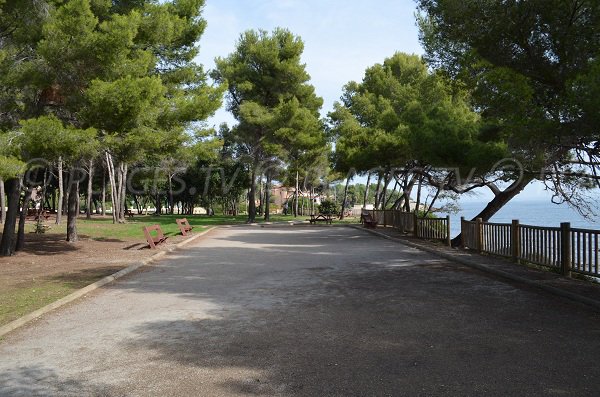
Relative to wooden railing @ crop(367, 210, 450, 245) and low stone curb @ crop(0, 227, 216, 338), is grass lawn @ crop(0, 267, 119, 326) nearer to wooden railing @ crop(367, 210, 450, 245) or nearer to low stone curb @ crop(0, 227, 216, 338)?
low stone curb @ crop(0, 227, 216, 338)

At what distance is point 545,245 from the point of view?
408 inches

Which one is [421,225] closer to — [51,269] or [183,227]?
[183,227]

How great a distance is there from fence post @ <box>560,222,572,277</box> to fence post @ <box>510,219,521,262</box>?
6.27 ft

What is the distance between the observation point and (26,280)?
31.8 feet

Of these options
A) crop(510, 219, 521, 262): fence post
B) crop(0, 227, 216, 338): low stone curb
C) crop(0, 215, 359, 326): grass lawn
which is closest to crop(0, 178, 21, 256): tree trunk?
crop(0, 215, 359, 326): grass lawn

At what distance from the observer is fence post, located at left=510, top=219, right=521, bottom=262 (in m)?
11.5

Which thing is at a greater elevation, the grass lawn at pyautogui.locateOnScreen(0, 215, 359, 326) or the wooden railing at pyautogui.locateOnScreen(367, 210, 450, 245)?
the wooden railing at pyautogui.locateOnScreen(367, 210, 450, 245)

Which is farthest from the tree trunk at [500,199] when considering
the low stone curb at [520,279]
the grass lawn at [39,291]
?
the grass lawn at [39,291]

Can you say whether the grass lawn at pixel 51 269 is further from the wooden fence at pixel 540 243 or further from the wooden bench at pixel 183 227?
the wooden fence at pixel 540 243

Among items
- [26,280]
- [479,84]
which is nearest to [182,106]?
[26,280]

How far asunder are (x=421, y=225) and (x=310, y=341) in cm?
1570

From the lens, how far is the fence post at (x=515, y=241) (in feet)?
37.9

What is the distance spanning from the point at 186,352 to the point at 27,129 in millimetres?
8409

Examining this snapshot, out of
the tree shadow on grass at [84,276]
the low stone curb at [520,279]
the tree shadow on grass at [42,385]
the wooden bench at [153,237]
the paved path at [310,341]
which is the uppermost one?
the wooden bench at [153,237]
